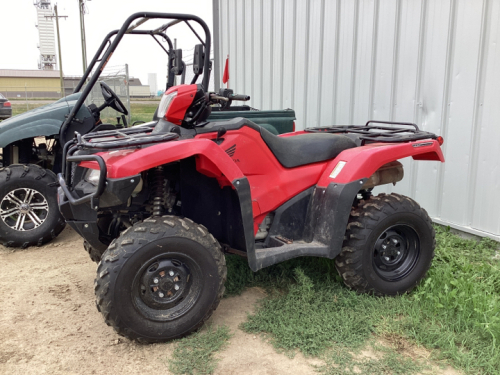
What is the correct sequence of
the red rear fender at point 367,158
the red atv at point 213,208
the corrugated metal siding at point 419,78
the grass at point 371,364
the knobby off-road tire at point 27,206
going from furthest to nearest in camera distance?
the knobby off-road tire at point 27,206, the corrugated metal siding at point 419,78, the red rear fender at point 367,158, the red atv at point 213,208, the grass at point 371,364

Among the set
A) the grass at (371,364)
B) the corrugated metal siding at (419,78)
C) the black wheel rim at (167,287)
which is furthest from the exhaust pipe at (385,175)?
the black wheel rim at (167,287)

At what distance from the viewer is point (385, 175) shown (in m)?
3.83

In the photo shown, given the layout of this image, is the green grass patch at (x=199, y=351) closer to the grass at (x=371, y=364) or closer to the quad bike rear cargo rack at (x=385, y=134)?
the grass at (x=371, y=364)

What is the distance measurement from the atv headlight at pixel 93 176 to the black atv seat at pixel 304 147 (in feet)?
3.94

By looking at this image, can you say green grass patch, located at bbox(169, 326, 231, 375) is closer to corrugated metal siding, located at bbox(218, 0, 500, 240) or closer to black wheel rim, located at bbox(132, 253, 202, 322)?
black wheel rim, located at bbox(132, 253, 202, 322)

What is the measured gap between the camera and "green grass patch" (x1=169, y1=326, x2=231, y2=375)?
274 cm

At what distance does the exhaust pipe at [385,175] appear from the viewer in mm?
3760

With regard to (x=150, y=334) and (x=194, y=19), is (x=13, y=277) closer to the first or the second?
(x=150, y=334)

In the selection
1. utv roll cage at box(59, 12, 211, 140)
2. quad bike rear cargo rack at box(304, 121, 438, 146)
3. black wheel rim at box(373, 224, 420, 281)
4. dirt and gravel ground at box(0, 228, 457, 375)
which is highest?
utv roll cage at box(59, 12, 211, 140)

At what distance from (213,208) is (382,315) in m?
1.43

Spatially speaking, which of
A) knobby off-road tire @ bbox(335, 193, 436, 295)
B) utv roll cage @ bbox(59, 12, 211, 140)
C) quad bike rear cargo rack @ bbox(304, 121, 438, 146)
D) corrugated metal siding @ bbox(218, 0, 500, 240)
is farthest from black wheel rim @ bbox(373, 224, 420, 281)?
utv roll cage @ bbox(59, 12, 211, 140)

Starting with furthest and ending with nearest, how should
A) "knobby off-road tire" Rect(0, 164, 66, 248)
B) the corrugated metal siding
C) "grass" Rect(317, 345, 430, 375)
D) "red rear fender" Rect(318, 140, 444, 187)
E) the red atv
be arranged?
1. "knobby off-road tire" Rect(0, 164, 66, 248)
2. the corrugated metal siding
3. "red rear fender" Rect(318, 140, 444, 187)
4. the red atv
5. "grass" Rect(317, 345, 430, 375)

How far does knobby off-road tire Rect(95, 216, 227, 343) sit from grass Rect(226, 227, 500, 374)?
48 centimetres

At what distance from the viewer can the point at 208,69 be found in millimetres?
3621
